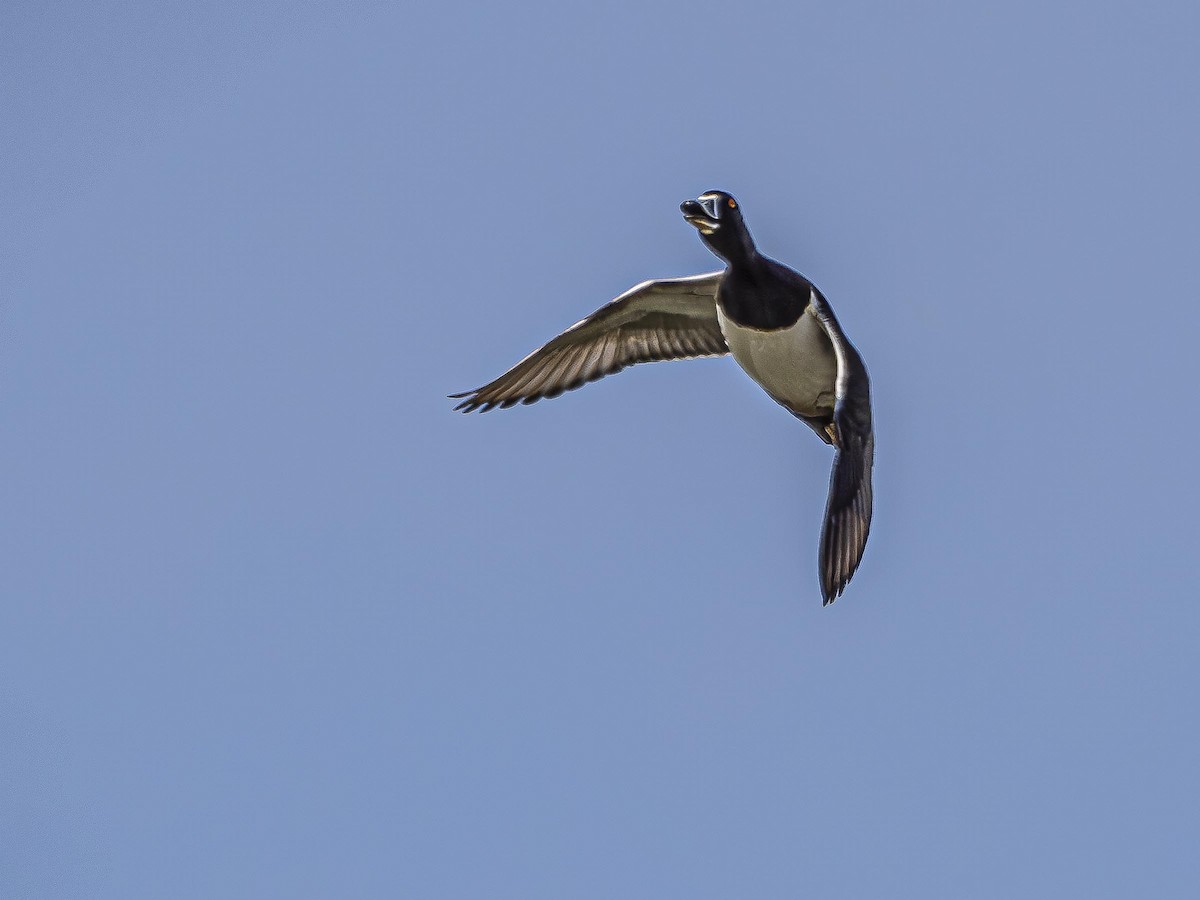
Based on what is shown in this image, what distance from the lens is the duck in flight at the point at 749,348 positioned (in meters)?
13.6

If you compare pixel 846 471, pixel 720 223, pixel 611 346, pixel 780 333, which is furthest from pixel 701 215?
pixel 611 346

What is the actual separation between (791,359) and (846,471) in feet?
7.80

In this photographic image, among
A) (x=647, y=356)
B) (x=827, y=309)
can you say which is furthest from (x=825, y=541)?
(x=647, y=356)

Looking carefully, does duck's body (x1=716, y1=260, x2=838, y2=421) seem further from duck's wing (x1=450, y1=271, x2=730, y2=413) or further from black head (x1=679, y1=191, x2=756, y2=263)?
duck's wing (x1=450, y1=271, x2=730, y2=413)

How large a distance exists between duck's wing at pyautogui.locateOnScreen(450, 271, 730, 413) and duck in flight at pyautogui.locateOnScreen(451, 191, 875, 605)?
0.04ft

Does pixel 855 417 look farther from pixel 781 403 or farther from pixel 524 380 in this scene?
pixel 524 380

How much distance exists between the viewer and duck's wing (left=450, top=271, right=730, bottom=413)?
17.7m

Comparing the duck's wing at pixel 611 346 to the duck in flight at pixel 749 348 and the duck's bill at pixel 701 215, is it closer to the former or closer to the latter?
the duck in flight at pixel 749 348

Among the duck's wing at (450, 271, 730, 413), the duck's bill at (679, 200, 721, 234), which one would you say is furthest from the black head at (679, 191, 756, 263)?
the duck's wing at (450, 271, 730, 413)

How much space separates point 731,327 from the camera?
16.0m

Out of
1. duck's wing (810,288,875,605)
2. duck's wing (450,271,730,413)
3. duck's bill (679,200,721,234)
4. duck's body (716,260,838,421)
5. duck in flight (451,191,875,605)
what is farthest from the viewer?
duck's wing (450,271,730,413)

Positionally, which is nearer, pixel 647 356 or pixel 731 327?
pixel 731 327

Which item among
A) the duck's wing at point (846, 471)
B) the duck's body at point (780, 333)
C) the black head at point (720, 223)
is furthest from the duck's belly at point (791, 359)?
the black head at point (720, 223)

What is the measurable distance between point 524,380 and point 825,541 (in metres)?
6.03
